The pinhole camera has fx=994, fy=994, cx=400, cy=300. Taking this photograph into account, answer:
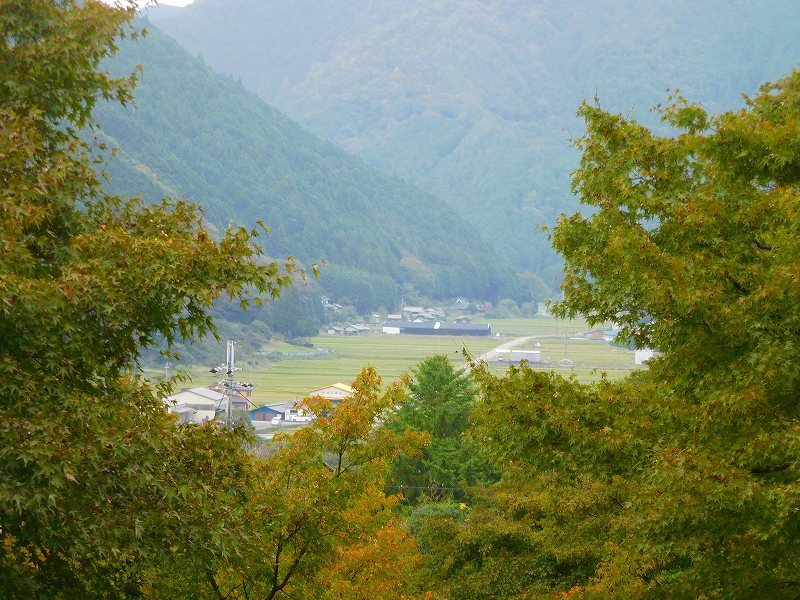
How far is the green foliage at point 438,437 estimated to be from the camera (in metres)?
44.1

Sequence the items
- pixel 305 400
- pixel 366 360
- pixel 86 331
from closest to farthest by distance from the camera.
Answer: pixel 86 331 < pixel 305 400 < pixel 366 360

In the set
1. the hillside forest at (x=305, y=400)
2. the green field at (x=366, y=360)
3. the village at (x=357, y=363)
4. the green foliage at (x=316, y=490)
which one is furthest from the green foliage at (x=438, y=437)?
the green field at (x=366, y=360)

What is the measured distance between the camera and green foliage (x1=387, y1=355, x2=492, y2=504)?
44.1 m

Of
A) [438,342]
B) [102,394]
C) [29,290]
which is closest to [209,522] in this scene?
[102,394]

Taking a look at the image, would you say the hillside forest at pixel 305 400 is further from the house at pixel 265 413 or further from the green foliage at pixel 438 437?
→ the house at pixel 265 413

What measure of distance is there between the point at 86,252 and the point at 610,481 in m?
6.22

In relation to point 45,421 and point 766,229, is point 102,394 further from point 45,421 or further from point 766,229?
point 766,229

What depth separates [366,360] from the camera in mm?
159500

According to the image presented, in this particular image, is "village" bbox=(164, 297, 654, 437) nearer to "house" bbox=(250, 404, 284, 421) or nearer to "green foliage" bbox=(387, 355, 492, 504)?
"house" bbox=(250, 404, 284, 421)

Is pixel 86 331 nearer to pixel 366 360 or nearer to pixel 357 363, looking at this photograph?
pixel 366 360

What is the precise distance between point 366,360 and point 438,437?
112994 mm

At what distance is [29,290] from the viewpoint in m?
6.98

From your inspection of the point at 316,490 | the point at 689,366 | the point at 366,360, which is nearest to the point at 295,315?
the point at 366,360

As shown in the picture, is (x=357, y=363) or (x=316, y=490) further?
(x=357, y=363)
